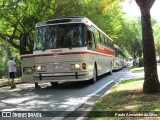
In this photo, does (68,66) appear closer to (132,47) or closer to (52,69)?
(52,69)

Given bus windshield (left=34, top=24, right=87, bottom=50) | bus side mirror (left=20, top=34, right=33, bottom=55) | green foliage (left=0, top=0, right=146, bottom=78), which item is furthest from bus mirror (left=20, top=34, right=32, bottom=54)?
green foliage (left=0, top=0, right=146, bottom=78)

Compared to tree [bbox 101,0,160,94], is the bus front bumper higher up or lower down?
lower down

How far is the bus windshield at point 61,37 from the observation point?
16.7 meters

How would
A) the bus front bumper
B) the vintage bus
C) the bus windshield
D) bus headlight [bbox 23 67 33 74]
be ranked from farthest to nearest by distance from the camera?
the vintage bus < bus headlight [bbox 23 67 33 74] < the bus windshield < the bus front bumper

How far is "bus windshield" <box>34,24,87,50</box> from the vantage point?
16.7 metres

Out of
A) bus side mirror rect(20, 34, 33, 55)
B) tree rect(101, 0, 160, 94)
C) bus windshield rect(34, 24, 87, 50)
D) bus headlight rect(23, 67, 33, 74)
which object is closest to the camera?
tree rect(101, 0, 160, 94)

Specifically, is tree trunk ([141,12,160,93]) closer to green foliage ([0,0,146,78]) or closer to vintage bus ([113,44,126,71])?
green foliage ([0,0,146,78])

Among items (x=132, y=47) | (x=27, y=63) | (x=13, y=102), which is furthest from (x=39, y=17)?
(x=132, y=47)

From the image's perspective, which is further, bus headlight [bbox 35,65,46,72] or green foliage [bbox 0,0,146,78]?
green foliage [bbox 0,0,146,78]

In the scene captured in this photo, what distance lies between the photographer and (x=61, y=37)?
16.8 m

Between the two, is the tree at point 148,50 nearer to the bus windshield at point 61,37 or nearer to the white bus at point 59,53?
the white bus at point 59,53

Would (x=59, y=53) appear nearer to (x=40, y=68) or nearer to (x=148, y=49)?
(x=40, y=68)

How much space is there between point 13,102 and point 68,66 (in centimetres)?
447

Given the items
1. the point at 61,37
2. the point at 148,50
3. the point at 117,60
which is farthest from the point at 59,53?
the point at 117,60
